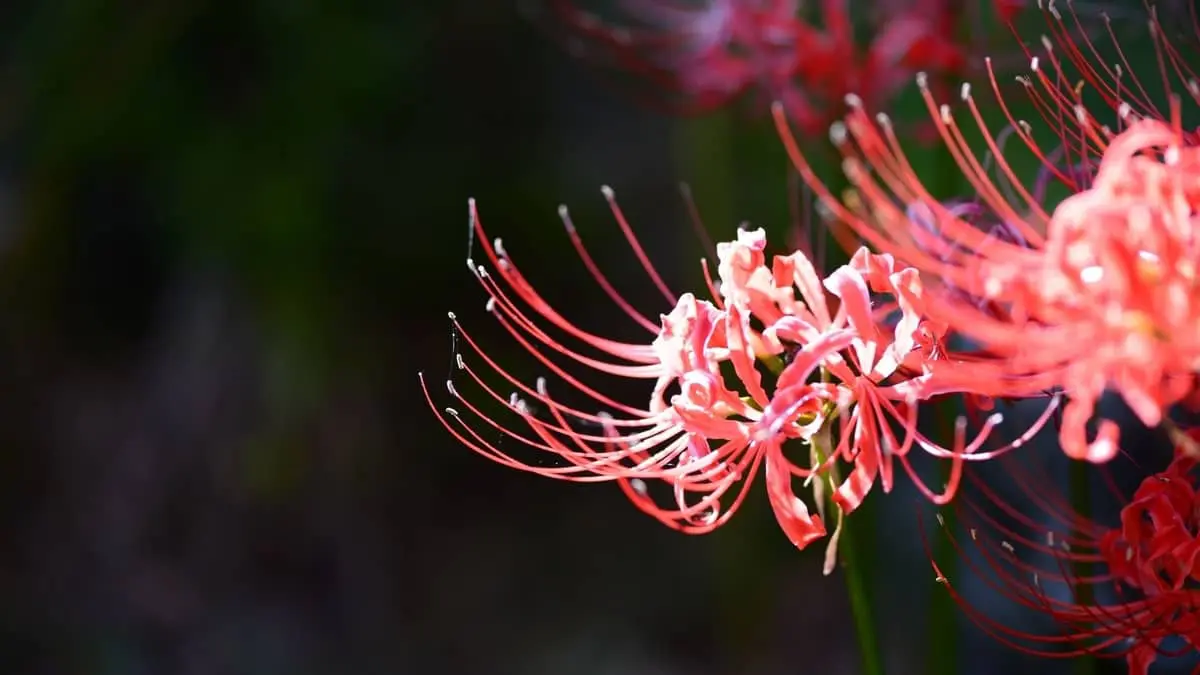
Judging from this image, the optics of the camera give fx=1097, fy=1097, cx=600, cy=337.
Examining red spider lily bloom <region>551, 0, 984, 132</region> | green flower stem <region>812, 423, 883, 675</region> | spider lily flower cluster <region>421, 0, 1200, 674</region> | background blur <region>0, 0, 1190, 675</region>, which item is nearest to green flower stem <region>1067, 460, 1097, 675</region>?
spider lily flower cluster <region>421, 0, 1200, 674</region>

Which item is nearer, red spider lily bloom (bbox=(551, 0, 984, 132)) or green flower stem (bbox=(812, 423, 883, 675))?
green flower stem (bbox=(812, 423, 883, 675))

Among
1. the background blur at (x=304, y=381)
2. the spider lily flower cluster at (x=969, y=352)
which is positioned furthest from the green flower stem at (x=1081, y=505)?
the background blur at (x=304, y=381)

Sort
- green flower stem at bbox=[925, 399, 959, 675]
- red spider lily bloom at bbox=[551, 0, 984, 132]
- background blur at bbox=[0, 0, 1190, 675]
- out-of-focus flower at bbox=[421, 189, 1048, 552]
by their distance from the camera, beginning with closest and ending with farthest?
out-of-focus flower at bbox=[421, 189, 1048, 552]
green flower stem at bbox=[925, 399, 959, 675]
red spider lily bloom at bbox=[551, 0, 984, 132]
background blur at bbox=[0, 0, 1190, 675]

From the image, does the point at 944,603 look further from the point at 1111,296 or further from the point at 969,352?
the point at 1111,296

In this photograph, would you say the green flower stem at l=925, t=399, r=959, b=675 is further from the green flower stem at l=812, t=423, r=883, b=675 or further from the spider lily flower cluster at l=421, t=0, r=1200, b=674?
the green flower stem at l=812, t=423, r=883, b=675

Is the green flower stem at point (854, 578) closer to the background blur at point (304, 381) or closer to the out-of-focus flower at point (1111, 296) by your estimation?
the out-of-focus flower at point (1111, 296)

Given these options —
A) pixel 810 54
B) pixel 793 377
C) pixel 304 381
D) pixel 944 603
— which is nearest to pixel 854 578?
pixel 793 377

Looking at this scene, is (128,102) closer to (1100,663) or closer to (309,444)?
(309,444)

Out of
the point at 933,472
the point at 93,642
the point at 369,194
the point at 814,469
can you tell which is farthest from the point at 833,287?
the point at 93,642

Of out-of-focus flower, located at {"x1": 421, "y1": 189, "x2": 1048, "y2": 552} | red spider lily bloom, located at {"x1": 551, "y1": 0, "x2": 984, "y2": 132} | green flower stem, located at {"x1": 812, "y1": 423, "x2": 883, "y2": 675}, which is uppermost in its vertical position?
red spider lily bloom, located at {"x1": 551, "y1": 0, "x2": 984, "y2": 132}
